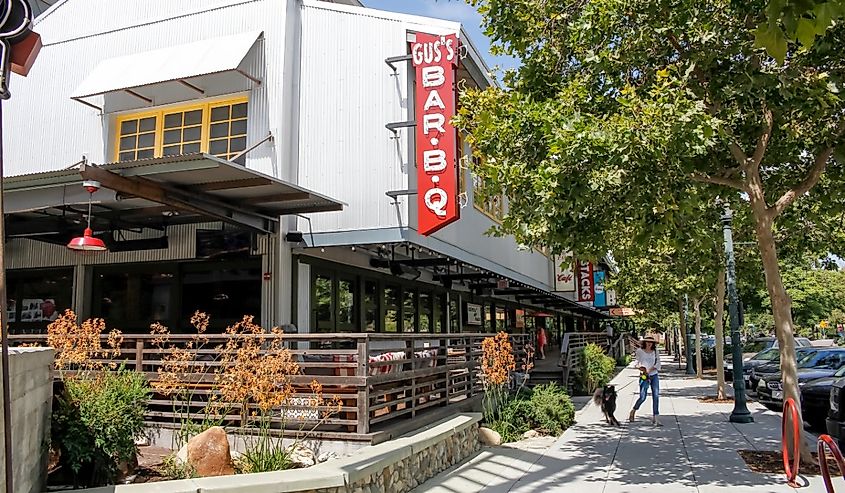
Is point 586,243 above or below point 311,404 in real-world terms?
above

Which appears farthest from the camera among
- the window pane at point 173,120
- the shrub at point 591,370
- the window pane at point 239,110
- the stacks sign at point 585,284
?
the stacks sign at point 585,284

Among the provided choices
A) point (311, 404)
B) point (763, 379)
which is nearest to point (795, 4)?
point (311, 404)

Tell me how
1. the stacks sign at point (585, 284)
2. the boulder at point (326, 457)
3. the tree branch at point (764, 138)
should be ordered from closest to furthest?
the boulder at point (326, 457)
the tree branch at point (764, 138)
the stacks sign at point (585, 284)

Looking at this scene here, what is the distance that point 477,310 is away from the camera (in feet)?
73.5

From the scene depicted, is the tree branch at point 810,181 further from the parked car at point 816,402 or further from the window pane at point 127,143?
the window pane at point 127,143

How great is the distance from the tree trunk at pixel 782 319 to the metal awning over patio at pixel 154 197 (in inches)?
257

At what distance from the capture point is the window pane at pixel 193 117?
13422 mm

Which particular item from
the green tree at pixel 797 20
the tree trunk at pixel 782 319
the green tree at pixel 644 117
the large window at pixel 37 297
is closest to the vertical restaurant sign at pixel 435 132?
the green tree at pixel 644 117

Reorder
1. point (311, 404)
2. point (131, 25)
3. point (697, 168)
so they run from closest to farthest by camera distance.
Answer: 1. point (311, 404)
2. point (697, 168)
3. point (131, 25)

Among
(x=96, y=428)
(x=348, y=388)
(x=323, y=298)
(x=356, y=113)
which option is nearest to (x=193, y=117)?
(x=356, y=113)

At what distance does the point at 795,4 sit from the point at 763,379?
54.3ft

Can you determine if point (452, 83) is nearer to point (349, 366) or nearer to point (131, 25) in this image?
point (349, 366)

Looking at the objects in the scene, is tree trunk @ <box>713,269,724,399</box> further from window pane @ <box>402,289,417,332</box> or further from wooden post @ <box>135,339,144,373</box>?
wooden post @ <box>135,339,144,373</box>

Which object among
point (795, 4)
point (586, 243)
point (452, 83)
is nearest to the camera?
point (795, 4)
